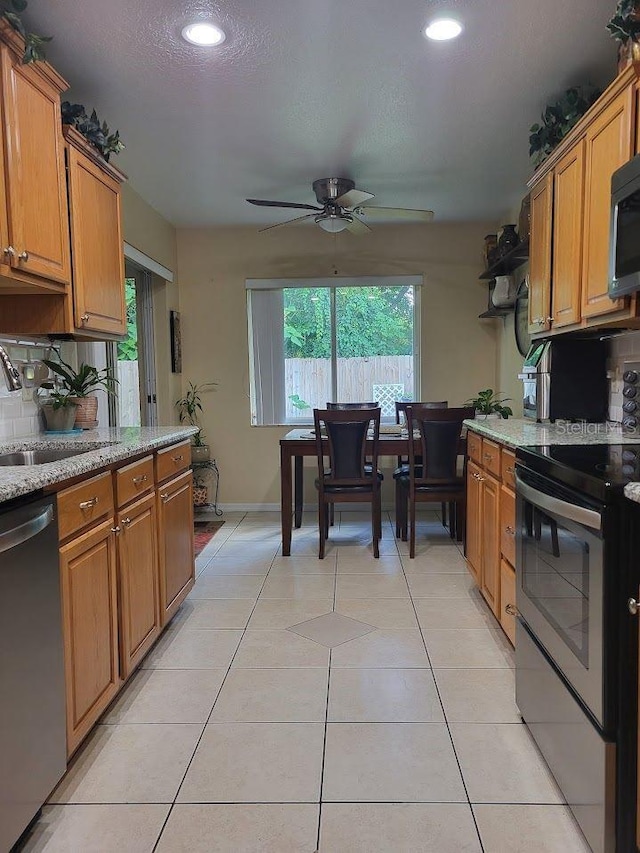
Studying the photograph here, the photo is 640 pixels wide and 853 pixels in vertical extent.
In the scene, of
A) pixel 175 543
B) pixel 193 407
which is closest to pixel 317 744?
pixel 175 543

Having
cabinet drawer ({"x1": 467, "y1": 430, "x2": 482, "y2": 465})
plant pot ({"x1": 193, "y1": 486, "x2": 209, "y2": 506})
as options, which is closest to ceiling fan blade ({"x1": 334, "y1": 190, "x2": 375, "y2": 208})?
cabinet drawer ({"x1": 467, "y1": 430, "x2": 482, "y2": 465})

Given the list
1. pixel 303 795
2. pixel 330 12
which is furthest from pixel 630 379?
pixel 303 795

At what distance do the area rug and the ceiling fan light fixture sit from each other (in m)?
2.32

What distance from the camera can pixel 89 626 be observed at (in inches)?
70.0

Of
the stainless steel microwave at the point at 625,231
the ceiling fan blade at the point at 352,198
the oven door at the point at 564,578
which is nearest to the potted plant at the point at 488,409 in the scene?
the ceiling fan blade at the point at 352,198

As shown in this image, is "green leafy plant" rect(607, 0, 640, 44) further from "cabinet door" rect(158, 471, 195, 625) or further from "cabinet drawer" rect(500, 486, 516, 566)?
"cabinet door" rect(158, 471, 195, 625)

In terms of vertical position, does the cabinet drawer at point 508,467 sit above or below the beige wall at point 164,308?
below

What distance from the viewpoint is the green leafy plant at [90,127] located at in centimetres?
244

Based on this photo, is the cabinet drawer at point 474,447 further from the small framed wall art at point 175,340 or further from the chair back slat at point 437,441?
the small framed wall art at point 175,340

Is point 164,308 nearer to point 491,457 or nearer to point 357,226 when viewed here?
point 357,226

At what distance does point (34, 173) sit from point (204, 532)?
10.0 feet

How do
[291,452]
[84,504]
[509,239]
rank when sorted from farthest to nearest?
[509,239] → [291,452] → [84,504]

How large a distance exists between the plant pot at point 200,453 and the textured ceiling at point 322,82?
2.14 meters

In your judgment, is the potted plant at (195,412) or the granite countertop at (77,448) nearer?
the granite countertop at (77,448)
